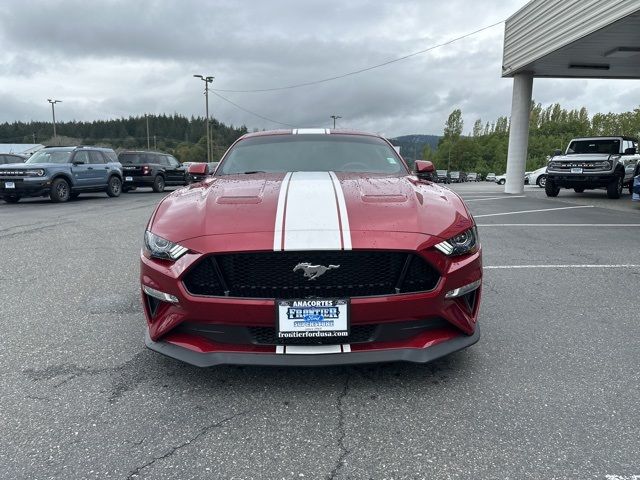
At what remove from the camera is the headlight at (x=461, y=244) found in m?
2.41

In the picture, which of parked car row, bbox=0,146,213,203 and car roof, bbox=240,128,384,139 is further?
parked car row, bbox=0,146,213,203

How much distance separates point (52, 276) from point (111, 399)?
302 cm

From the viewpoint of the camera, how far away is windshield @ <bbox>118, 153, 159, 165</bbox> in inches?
722

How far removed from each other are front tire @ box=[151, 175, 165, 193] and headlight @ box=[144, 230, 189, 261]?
1704 cm

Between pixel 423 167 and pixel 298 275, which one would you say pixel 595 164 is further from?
pixel 298 275

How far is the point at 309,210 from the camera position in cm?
251

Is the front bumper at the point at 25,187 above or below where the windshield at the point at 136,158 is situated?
below

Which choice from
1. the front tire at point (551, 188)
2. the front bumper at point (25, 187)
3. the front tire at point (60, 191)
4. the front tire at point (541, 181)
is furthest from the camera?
the front tire at point (541, 181)

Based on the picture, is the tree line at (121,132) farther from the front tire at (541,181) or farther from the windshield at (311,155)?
the windshield at (311,155)

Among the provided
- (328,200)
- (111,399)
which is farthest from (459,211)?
(111,399)

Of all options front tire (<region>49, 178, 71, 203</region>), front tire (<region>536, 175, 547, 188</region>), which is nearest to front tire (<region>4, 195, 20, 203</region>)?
front tire (<region>49, 178, 71, 203</region>)

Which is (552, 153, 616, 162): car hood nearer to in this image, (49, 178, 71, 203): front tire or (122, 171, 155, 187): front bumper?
(122, 171, 155, 187): front bumper

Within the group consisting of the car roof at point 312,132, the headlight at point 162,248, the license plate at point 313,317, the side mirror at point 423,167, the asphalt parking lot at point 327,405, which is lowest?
the asphalt parking lot at point 327,405

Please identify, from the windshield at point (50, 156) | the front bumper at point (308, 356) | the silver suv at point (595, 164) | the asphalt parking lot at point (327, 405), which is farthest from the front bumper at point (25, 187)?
the silver suv at point (595, 164)
